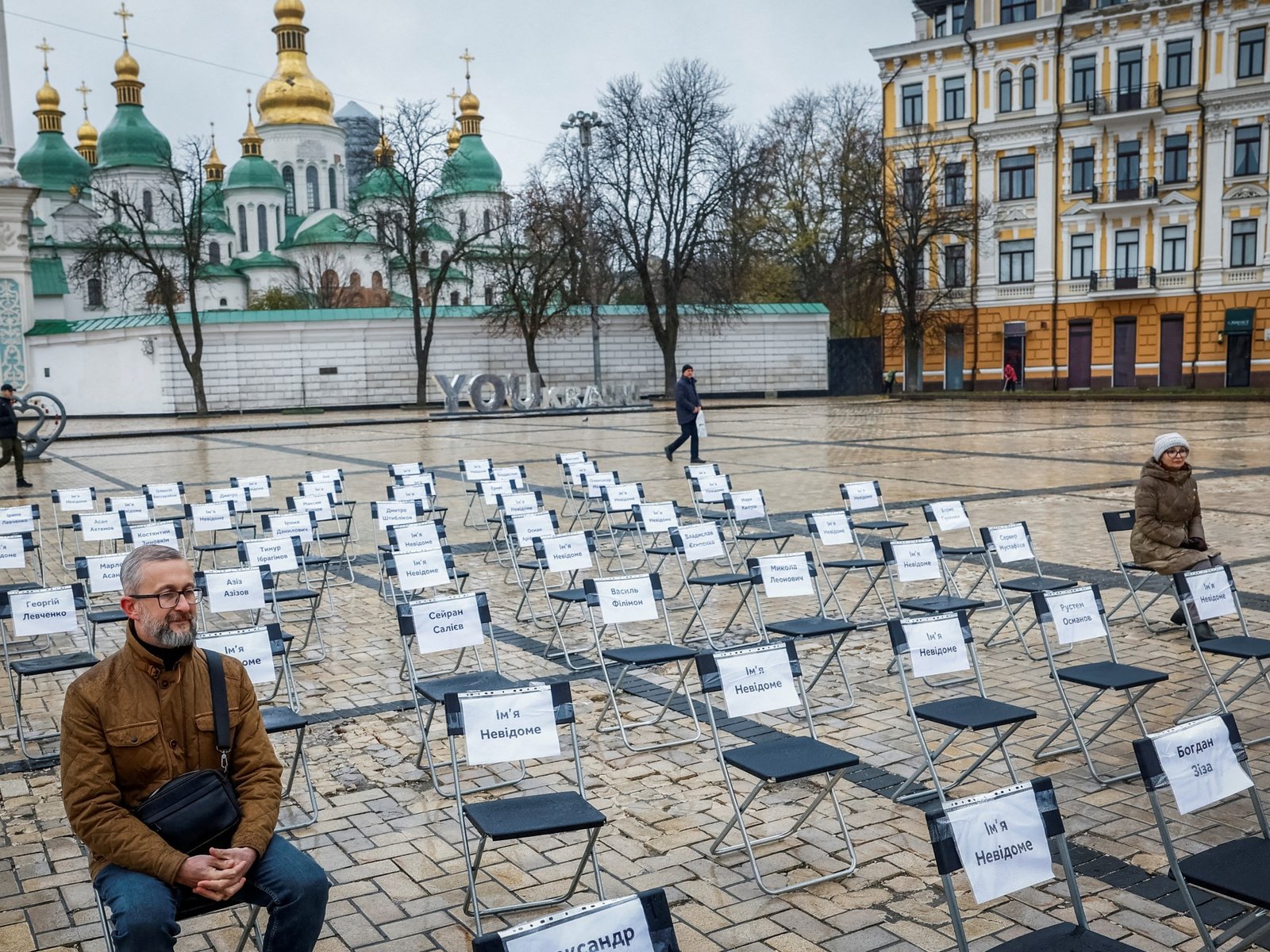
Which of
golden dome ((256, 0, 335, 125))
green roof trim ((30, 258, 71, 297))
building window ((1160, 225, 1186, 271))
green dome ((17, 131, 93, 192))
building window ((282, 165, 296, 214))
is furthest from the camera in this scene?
building window ((282, 165, 296, 214))

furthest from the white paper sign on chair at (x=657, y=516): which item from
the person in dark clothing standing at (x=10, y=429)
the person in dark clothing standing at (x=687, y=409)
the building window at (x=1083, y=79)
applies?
the building window at (x=1083, y=79)

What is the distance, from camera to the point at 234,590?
23.2 feet

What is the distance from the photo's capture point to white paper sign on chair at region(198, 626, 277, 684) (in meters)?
5.53

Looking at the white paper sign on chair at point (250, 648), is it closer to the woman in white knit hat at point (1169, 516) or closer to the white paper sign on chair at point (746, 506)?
the white paper sign on chair at point (746, 506)

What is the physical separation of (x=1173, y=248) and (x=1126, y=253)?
5.18 ft

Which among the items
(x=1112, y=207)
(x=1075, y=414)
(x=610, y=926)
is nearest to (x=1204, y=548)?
(x=610, y=926)

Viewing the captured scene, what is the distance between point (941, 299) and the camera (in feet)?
150

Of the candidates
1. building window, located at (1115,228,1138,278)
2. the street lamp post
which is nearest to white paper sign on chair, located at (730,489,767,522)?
the street lamp post

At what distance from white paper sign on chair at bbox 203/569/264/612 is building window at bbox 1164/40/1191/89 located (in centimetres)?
4366

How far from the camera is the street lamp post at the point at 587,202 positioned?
37209mm

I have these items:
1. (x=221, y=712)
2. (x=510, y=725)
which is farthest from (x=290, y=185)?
(x=221, y=712)

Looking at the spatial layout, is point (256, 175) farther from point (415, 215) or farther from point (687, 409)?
point (687, 409)

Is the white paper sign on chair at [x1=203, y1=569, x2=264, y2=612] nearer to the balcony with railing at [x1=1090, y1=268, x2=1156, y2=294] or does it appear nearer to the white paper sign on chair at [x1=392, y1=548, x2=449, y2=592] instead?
A: the white paper sign on chair at [x1=392, y1=548, x2=449, y2=592]

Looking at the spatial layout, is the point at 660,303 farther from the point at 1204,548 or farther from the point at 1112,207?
the point at 1204,548
